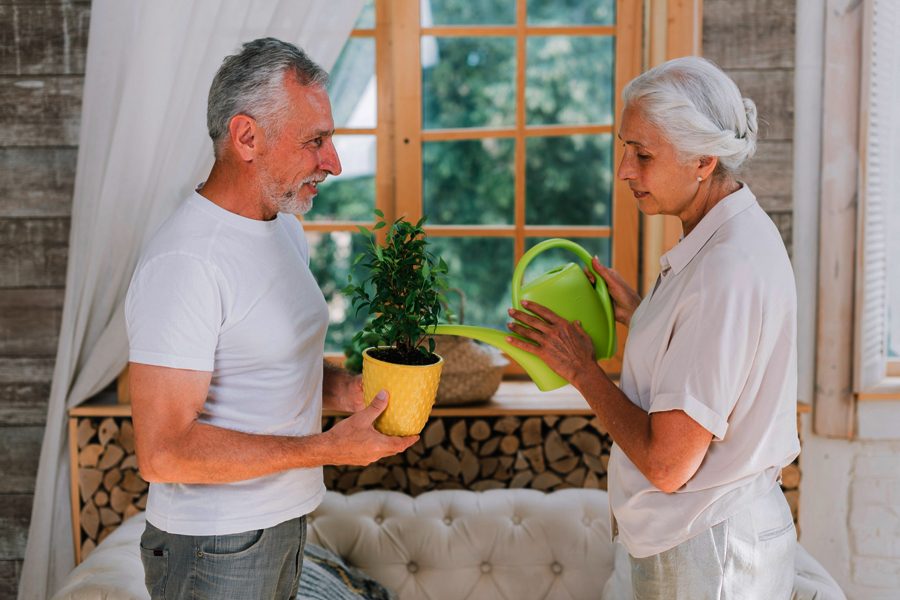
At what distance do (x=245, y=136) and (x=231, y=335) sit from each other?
1.06 feet

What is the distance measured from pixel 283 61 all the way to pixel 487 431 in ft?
4.87

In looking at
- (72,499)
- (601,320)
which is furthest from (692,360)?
(72,499)

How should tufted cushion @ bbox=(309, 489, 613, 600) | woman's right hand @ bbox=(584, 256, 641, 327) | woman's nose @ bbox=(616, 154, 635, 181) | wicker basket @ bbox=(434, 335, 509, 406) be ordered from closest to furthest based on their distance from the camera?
1. woman's nose @ bbox=(616, 154, 635, 181)
2. woman's right hand @ bbox=(584, 256, 641, 327)
3. tufted cushion @ bbox=(309, 489, 613, 600)
4. wicker basket @ bbox=(434, 335, 509, 406)

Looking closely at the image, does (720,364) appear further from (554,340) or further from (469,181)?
(469,181)

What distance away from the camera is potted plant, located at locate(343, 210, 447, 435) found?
1.44 metres

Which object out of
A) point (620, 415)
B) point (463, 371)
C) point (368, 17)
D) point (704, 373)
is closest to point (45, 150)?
point (368, 17)

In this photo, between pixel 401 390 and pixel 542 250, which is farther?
pixel 542 250

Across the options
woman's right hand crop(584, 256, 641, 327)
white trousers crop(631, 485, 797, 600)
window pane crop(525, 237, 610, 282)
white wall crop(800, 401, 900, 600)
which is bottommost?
white wall crop(800, 401, 900, 600)

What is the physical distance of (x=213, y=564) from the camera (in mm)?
1426

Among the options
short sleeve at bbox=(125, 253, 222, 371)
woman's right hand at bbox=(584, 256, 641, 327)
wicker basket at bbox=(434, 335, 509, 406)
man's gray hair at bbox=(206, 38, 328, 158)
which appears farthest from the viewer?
wicker basket at bbox=(434, 335, 509, 406)

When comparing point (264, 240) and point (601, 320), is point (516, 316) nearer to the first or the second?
point (601, 320)

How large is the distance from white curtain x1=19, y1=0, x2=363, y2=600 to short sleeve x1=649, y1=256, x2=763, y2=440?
1.43m

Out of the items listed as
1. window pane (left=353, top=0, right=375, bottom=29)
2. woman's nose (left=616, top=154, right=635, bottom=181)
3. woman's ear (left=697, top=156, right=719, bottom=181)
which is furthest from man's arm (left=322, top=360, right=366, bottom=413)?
window pane (left=353, top=0, right=375, bottom=29)

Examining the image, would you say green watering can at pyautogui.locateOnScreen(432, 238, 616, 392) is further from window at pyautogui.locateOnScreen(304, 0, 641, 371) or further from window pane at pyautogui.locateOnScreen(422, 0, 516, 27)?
window pane at pyautogui.locateOnScreen(422, 0, 516, 27)
